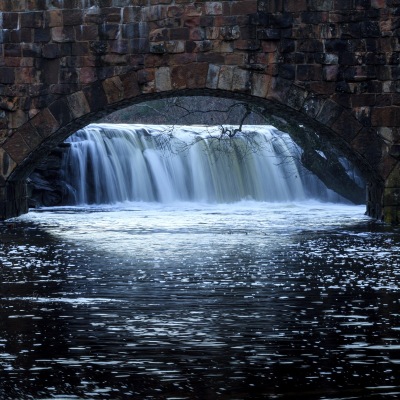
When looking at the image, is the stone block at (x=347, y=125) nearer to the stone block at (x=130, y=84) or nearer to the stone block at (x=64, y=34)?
the stone block at (x=130, y=84)

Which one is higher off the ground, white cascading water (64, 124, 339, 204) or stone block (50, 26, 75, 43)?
stone block (50, 26, 75, 43)

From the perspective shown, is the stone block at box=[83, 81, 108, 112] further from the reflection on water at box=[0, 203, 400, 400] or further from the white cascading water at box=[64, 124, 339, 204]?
the white cascading water at box=[64, 124, 339, 204]

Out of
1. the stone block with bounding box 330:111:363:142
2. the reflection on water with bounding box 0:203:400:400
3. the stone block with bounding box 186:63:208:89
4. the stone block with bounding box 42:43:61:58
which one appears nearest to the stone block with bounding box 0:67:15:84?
the stone block with bounding box 42:43:61:58

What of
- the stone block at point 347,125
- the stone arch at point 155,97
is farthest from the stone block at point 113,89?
the stone block at point 347,125

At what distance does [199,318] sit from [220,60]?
8.56 metres

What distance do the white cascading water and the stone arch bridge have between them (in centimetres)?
745

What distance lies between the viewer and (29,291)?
22.1ft

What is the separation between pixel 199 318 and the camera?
18.0 ft

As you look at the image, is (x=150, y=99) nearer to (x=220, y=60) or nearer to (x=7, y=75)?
(x=220, y=60)

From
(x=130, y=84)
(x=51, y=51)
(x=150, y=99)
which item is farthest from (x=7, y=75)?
(x=150, y=99)

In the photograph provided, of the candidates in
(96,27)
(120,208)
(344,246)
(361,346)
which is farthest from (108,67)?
(361,346)

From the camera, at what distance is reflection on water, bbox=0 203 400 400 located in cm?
394

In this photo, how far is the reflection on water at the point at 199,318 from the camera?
3.94m

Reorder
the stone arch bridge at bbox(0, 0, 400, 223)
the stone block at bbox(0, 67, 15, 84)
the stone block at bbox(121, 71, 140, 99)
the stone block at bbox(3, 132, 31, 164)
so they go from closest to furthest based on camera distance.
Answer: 1. the stone arch bridge at bbox(0, 0, 400, 223)
2. the stone block at bbox(121, 71, 140, 99)
3. the stone block at bbox(0, 67, 15, 84)
4. the stone block at bbox(3, 132, 31, 164)
